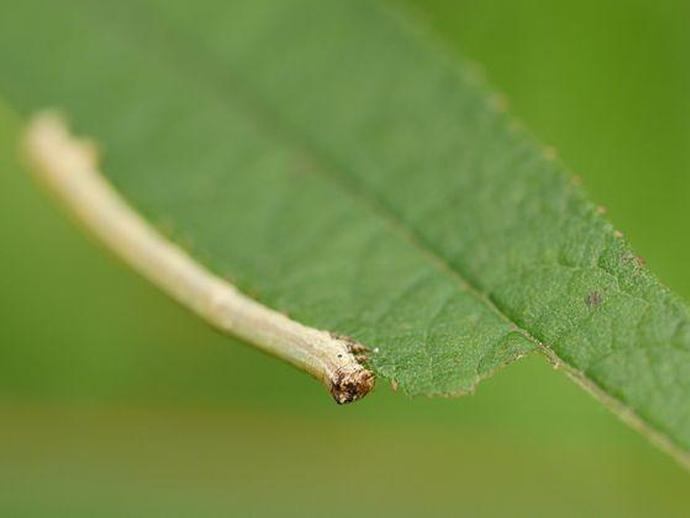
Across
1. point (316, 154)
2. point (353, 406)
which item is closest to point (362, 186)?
point (316, 154)

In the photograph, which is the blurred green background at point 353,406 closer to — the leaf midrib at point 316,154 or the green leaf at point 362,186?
the green leaf at point 362,186

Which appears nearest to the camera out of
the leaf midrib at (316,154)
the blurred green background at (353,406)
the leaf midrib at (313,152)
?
the leaf midrib at (316,154)

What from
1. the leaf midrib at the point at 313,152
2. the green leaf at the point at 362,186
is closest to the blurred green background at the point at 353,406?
the green leaf at the point at 362,186

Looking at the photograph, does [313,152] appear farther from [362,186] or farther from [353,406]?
[353,406]

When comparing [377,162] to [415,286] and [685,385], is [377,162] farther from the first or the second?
[685,385]

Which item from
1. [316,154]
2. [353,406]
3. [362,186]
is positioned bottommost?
[353,406]

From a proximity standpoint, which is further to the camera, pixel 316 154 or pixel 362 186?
pixel 316 154

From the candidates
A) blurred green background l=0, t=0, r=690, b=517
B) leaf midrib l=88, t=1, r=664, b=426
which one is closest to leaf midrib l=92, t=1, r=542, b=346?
leaf midrib l=88, t=1, r=664, b=426
